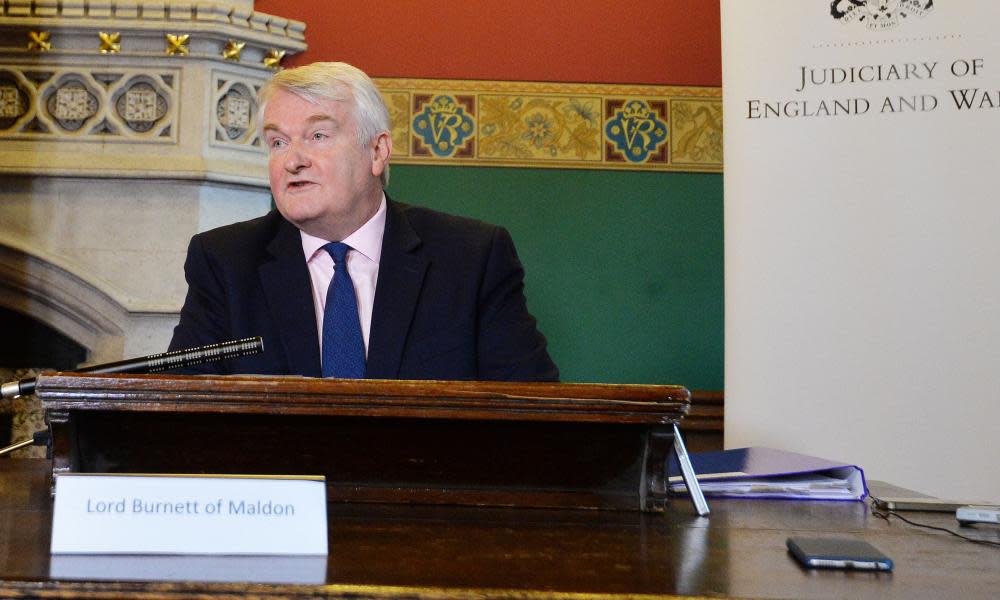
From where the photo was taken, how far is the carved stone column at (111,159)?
124 inches

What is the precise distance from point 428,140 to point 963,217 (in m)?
1.59

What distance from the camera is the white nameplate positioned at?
83 cm

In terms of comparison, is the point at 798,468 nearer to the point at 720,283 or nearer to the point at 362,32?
the point at 720,283

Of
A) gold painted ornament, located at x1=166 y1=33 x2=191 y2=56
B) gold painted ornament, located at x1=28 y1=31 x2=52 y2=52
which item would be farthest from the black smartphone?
gold painted ornament, located at x1=28 y1=31 x2=52 y2=52

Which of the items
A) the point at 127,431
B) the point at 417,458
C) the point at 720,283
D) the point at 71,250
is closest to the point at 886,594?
the point at 417,458

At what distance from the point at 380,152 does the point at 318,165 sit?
0.16m

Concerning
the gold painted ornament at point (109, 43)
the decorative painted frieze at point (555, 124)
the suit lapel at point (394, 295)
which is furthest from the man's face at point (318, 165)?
the gold painted ornament at point (109, 43)

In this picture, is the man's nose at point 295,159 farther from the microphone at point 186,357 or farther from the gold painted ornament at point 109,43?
the gold painted ornament at point 109,43

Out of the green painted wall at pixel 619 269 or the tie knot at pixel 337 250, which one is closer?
the tie knot at pixel 337 250

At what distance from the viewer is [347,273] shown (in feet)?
6.84

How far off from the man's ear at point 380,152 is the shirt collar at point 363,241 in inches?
4.2

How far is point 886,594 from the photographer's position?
763 mm

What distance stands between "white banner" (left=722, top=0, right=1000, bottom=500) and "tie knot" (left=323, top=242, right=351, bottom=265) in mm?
994

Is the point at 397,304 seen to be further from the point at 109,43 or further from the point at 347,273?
the point at 109,43
